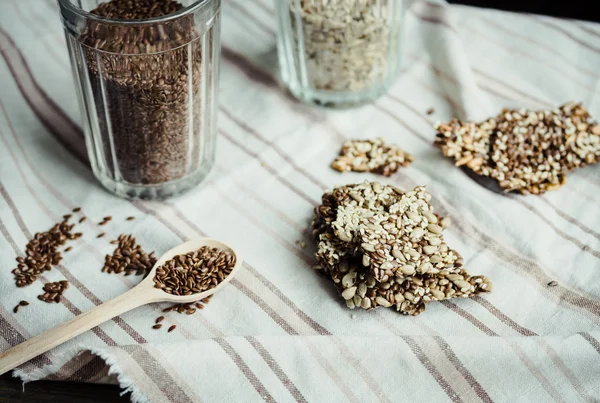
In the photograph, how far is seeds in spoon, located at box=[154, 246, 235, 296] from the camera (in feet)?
3.69

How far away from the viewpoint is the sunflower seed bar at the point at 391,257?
1.09 meters

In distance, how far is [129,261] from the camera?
1.18 meters

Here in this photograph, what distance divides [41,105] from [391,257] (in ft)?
2.71

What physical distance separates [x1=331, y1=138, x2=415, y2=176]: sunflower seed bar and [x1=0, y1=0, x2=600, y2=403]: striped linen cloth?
0.02m

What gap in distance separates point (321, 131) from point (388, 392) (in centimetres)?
59

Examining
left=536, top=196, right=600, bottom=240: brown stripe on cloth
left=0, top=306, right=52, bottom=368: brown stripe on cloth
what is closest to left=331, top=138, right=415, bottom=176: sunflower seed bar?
left=536, top=196, right=600, bottom=240: brown stripe on cloth

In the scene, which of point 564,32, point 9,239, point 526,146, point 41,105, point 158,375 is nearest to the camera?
point 158,375

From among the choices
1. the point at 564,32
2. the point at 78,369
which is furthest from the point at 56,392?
the point at 564,32

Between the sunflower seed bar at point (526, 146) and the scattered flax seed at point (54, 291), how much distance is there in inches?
28.0

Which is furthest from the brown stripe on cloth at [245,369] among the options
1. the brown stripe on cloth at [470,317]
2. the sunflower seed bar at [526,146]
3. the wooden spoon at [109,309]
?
the sunflower seed bar at [526,146]

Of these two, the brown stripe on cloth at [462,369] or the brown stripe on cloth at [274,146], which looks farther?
the brown stripe on cloth at [274,146]

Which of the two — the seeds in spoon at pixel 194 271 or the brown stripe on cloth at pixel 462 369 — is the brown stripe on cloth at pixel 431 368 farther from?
the seeds in spoon at pixel 194 271

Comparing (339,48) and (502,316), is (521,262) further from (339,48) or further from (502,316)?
(339,48)

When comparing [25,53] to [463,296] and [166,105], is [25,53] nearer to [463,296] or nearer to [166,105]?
[166,105]
